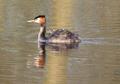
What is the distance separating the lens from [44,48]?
1434cm

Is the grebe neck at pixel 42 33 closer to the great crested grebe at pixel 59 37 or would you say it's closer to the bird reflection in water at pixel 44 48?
the great crested grebe at pixel 59 37

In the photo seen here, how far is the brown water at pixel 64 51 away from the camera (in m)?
11.4

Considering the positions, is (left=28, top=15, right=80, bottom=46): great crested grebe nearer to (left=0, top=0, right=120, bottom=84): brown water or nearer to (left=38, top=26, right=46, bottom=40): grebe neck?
(left=38, top=26, right=46, bottom=40): grebe neck

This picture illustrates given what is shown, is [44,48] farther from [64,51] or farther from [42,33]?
[42,33]

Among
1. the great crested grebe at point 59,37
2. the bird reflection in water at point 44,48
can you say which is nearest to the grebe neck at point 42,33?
the great crested grebe at point 59,37

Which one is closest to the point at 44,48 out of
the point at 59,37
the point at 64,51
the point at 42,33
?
the point at 64,51

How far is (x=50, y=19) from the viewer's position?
18.0 m

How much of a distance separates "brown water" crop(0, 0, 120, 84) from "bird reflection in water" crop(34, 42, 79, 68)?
0.27 ft

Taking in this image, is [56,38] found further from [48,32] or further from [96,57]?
[96,57]

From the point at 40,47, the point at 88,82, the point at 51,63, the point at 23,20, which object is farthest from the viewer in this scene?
the point at 23,20

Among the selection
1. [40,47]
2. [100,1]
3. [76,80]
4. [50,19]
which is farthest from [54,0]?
[76,80]

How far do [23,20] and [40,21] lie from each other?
158cm

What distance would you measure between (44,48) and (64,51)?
643mm

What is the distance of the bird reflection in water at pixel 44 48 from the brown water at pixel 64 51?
0.27 feet
